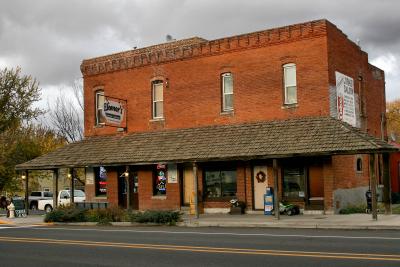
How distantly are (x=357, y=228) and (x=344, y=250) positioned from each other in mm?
6395

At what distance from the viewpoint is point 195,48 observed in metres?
28.2

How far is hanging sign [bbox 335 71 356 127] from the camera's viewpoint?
82.2 feet

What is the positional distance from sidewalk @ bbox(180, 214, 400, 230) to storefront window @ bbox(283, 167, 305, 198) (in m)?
1.86

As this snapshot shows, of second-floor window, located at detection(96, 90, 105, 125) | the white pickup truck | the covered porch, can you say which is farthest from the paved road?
the white pickup truck

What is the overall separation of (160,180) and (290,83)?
28.5 feet

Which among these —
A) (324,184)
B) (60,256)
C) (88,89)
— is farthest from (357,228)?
(88,89)

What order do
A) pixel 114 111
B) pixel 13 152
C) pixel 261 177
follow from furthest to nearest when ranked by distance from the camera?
pixel 13 152 → pixel 114 111 → pixel 261 177

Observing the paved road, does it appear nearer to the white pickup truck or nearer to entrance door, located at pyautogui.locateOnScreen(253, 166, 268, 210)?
entrance door, located at pyautogui.locateOnScreen(253, 166, 268, 210)

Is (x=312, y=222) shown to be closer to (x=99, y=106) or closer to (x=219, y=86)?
(x=219, y=86)

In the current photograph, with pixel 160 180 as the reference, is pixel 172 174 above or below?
above

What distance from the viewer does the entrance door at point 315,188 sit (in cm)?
2392

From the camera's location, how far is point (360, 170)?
27000mm

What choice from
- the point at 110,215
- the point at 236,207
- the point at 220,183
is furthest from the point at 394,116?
the point at 110,215

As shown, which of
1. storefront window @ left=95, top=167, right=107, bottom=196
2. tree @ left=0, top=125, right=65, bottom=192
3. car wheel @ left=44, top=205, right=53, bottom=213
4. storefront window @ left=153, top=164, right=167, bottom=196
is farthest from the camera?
car wheel @ left=44, top=205, right=53, bottom=213
